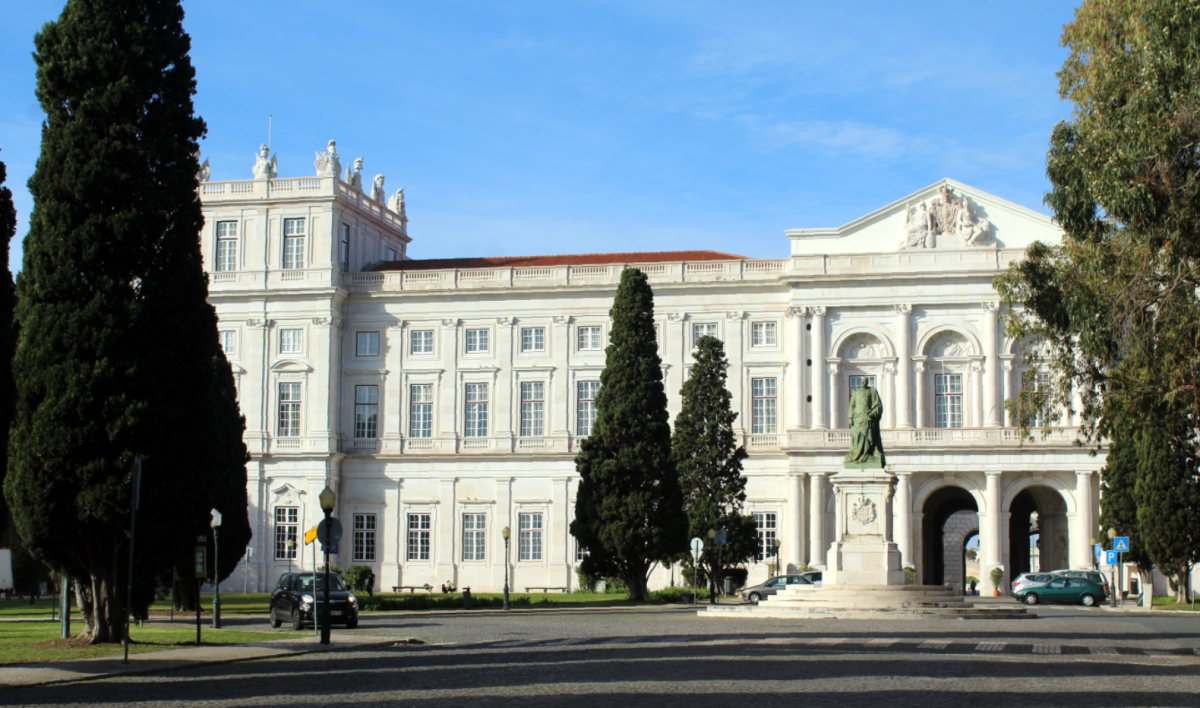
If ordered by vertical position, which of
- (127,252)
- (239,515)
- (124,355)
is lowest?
(239,515)

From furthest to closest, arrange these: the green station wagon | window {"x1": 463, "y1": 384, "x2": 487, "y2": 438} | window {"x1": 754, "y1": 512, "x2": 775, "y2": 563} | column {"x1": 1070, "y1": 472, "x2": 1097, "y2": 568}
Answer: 1. window {"x1": 463, "y1": 384, "x2": 487, "y2": 438}
2. window {"x1": 754, "y1": 512, "x2": 775, "y2": 563}
3. column {"x1": 1070, "y1": 472, "x2": 1097, "y2": 568}
4. the green station wagon

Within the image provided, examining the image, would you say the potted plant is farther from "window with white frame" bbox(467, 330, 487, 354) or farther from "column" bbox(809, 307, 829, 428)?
"window with white frame" bbox(467, 330, 487, 354)

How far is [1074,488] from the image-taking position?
189ft

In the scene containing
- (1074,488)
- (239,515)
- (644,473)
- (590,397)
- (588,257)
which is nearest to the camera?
(239,515)

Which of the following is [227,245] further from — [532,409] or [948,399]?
[948,399]

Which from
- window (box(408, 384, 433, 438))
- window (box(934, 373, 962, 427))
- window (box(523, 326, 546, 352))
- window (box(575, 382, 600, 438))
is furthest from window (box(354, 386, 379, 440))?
window (box(934, 373, 962, 427))

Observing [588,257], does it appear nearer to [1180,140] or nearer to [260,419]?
[260,419]

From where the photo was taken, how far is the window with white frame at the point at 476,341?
64438 mm

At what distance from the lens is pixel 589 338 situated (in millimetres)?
63594

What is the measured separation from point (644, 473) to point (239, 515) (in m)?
13.8

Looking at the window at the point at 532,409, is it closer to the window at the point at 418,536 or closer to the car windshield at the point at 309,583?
the window at the point at 418,536

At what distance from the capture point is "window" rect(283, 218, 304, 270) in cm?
6438

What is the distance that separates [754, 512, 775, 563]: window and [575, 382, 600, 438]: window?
852 centimetres

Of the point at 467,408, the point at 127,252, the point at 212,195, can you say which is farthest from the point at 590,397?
the point at 127,252
